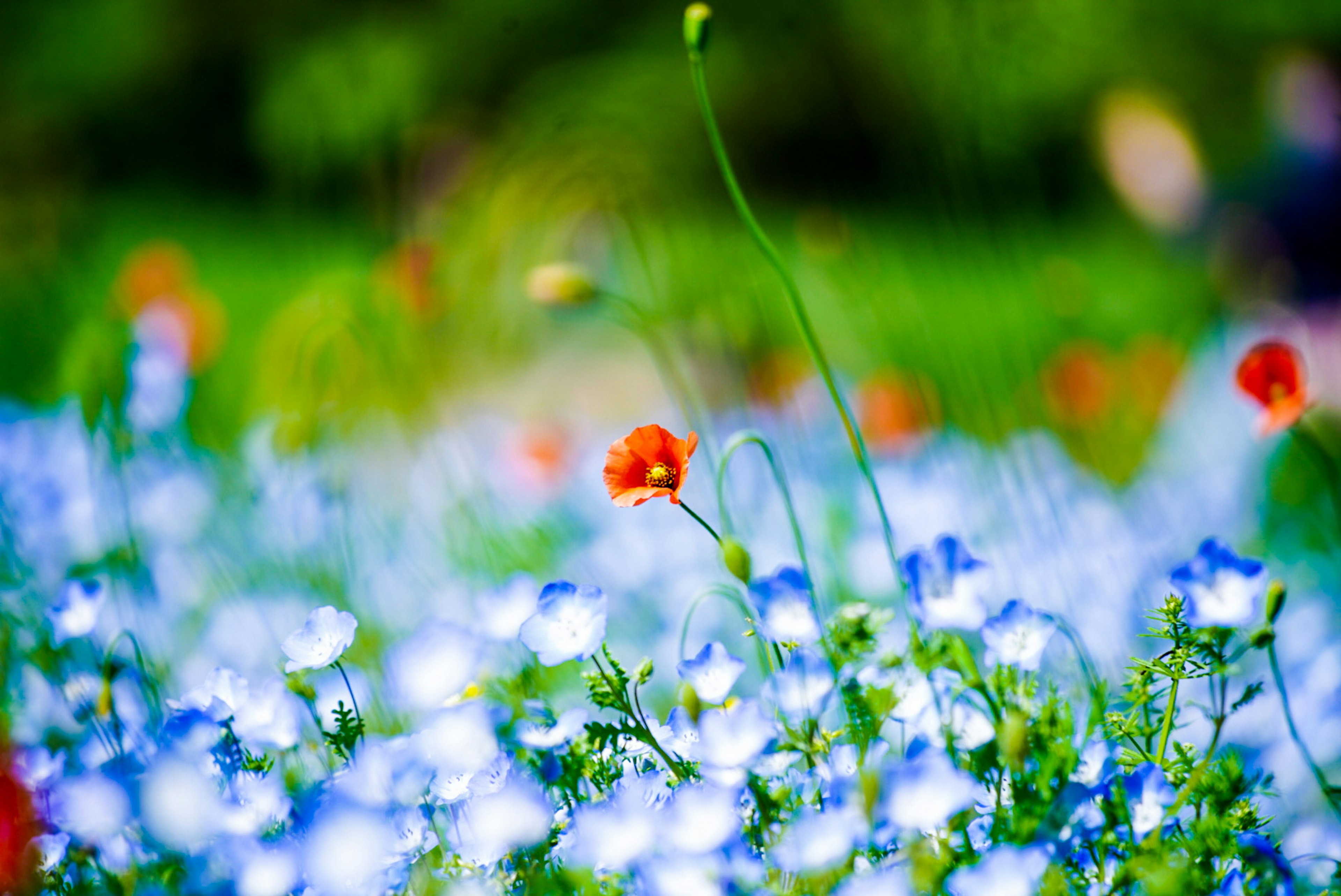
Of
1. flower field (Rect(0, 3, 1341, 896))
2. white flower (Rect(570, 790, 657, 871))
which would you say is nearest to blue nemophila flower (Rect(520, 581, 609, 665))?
flower field (Rect(0, 3, 1341, 896))

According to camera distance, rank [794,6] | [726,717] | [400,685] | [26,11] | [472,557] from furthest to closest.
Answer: [26,11] < [794,6] < [472,557] < [400,685] < [726,717]

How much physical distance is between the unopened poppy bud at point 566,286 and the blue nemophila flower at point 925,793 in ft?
1.72

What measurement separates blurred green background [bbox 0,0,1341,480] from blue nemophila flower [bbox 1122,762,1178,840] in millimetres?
638

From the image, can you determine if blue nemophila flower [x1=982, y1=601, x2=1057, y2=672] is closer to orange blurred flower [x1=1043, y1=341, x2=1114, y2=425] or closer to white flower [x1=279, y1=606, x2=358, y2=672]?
white flower [x1=279, y1=606, x2=358, y2=672]

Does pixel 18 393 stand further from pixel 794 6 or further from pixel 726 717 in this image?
pixel 794 6

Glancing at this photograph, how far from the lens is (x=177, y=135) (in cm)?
671

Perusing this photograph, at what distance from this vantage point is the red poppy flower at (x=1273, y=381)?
893mm

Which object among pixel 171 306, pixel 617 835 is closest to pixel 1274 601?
pixel 617 835

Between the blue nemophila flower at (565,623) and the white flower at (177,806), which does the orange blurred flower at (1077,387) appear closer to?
the blue nemophila flower at (565,623)

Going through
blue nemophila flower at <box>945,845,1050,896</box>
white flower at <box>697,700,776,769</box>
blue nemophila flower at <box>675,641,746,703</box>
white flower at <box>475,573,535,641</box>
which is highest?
white flower at <box>475,573,535,641</box>

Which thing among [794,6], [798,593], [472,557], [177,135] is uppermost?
[177,135]

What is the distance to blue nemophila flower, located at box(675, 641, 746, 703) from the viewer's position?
79 cm

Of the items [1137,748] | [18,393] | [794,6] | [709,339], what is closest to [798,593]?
[1137,748]

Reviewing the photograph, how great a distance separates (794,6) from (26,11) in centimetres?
470
